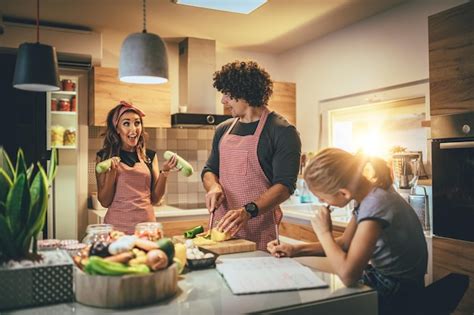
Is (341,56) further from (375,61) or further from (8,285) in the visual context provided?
(8,285)

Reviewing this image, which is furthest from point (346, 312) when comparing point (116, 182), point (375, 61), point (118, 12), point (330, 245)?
point (118, 12)

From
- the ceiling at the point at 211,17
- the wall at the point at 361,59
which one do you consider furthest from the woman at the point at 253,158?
the wall at the point at 361,59

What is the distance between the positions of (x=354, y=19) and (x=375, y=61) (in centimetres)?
38

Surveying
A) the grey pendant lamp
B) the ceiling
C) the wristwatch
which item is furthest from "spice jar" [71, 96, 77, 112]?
the wristwatch

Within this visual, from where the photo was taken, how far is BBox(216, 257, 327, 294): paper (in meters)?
1.18

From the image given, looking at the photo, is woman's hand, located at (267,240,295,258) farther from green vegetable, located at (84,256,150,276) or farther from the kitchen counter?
green vegetable, located at (84,256,150,276)

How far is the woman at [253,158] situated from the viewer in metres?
1.96

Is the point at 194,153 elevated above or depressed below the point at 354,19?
below

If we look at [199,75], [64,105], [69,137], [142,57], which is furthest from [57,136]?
[142,57]

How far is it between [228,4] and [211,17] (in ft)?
1.34

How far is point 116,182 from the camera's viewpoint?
8.43ft

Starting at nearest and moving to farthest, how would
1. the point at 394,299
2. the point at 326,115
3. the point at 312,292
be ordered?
1. the point at 312,292
2. the point at 394,299
3. the point at 326,115

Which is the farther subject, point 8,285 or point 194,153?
point 194,153

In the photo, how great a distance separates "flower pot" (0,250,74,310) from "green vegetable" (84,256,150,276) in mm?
78
